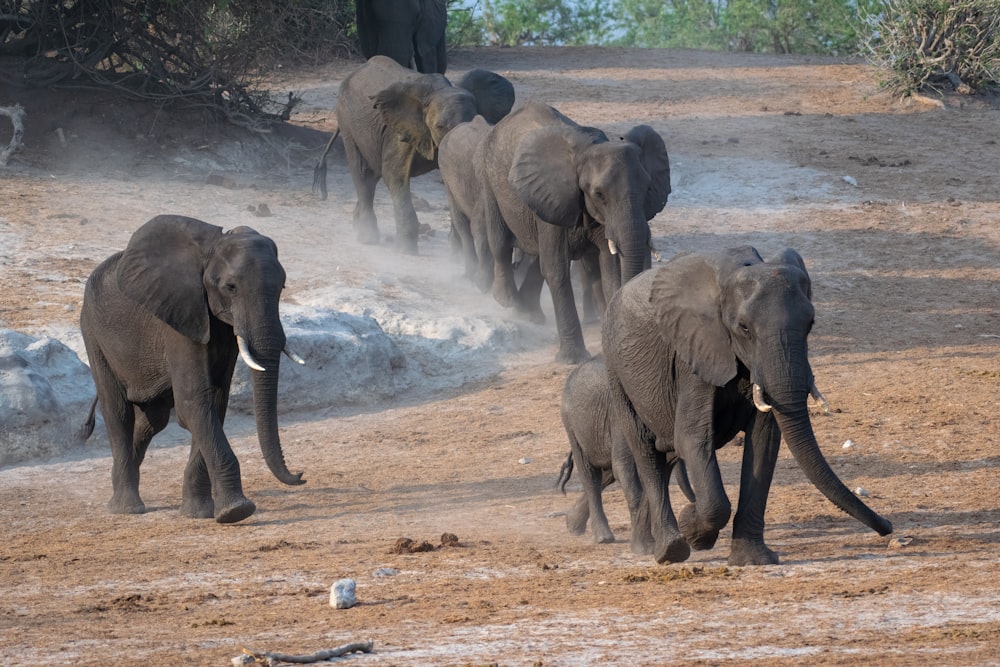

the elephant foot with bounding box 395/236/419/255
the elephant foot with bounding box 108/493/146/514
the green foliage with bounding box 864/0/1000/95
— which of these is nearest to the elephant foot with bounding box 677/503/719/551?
the elephant foot with bounding box 108/493/146/514

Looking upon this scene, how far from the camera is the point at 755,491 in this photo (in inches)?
284

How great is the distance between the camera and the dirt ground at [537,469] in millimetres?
6086

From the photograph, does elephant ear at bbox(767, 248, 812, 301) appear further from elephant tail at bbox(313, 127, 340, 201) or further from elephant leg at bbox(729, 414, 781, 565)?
elephant tail at bbox(313, 127, 340, 201)

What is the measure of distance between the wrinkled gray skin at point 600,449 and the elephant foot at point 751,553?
2.22ft

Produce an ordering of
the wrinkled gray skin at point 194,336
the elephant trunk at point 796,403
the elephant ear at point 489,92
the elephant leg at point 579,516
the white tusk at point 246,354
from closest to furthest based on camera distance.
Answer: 1. the elephant trunk at point 796,403
2. the elephant leg at point 579,516
3. the white tusk at point 246,354
4. the wrinkled gray skin at point 194,336
5. the elephant ear at point 489,92

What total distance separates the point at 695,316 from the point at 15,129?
41.3ft

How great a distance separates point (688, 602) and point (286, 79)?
63.1 feet

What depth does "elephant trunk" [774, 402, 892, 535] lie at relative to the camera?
6766mm

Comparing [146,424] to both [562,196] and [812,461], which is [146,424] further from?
[812,461]

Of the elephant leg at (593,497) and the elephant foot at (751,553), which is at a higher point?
the elephant foot at (751,553)

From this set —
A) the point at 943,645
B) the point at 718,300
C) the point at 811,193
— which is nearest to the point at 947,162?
the point at 811,193

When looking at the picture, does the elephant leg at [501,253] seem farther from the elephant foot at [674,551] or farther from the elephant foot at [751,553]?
the elephant foot at [751,553]

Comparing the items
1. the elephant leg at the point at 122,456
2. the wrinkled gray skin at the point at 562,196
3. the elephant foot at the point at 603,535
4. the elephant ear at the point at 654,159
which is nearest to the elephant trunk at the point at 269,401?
the elephant leg at the point at 122,456

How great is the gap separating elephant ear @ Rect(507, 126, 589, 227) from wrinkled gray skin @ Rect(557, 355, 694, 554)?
Answer: 4.11 meters
